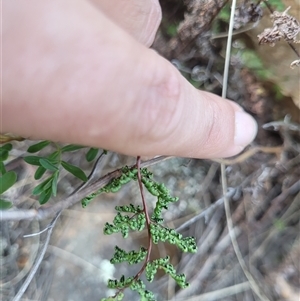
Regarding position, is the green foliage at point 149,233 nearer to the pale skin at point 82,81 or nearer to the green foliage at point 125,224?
the green foliage at point 125,224

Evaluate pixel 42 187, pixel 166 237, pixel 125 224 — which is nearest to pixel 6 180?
pixel 42 187

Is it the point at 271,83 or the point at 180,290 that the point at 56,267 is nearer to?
the point at 180,290

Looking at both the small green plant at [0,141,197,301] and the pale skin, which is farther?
the small green plant at [0,141,197,301]

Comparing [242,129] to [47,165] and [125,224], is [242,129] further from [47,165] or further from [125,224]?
[47,165]

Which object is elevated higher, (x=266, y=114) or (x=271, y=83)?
(x=271, y=83)

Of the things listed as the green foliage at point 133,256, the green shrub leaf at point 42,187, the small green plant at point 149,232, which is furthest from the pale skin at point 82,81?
the green shrub leaf at point 42,187

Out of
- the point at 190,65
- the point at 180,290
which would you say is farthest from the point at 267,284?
the point at 190,65

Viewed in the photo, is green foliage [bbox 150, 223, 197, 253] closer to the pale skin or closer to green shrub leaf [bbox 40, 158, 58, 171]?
the pale skin

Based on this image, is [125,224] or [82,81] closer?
[82,81]

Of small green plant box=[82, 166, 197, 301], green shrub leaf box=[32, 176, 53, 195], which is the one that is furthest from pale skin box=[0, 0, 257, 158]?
green shrub leaf box=[32, 176, 53, 195]
